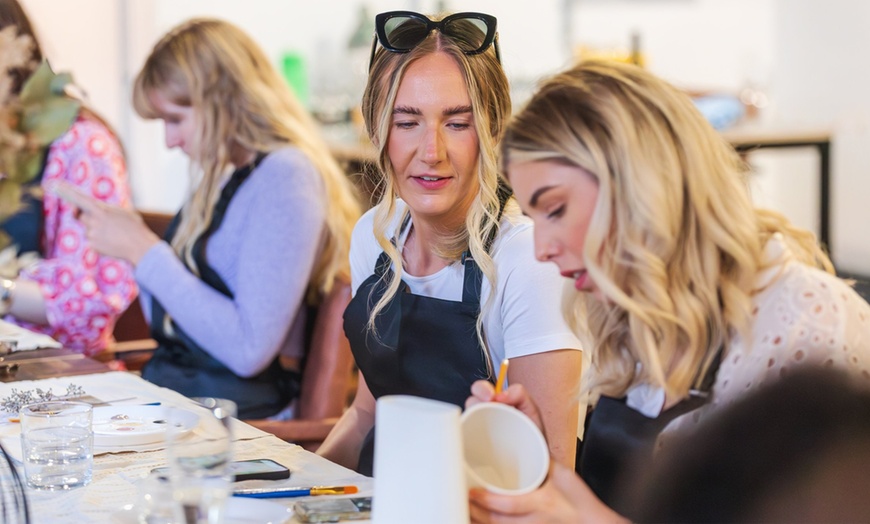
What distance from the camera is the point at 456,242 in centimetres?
172

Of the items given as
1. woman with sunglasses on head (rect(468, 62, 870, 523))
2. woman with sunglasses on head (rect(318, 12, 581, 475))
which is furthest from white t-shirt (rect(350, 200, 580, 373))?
woman with sunglasses on head (rect(468, 62, 870, 523))

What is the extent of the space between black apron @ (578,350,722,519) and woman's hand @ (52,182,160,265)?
4.20 ft

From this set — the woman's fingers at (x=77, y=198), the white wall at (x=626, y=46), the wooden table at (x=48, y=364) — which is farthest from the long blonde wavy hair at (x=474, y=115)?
the white wall at (x=626, y=46)

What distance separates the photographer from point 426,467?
998mm

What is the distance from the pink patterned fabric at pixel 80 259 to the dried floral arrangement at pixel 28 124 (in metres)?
1.19

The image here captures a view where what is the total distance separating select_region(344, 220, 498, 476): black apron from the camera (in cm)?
169

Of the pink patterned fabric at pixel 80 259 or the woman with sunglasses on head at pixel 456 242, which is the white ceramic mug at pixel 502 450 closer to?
the woman with sunglasses on head at pixel 456 242

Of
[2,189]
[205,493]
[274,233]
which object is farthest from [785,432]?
[274,233]

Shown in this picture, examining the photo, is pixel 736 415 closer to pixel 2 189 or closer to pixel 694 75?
pixel 2 189

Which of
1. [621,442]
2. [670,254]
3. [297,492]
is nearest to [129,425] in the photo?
[297,492]

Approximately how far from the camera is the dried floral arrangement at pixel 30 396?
5.48 feet

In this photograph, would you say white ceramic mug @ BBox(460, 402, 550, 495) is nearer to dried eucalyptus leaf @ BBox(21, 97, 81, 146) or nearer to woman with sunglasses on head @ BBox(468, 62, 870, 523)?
woman with sunglasses on head @ BBox(468, 62, 870, 523)

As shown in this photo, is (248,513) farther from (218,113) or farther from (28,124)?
(218,113)

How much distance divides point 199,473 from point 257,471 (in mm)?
360
